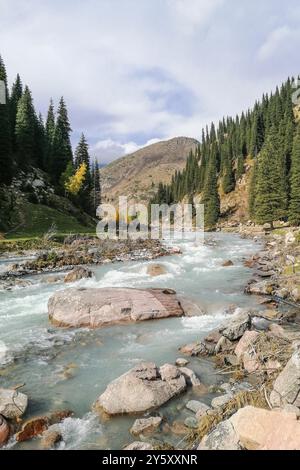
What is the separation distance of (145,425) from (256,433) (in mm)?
2865

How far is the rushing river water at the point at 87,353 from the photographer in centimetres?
855

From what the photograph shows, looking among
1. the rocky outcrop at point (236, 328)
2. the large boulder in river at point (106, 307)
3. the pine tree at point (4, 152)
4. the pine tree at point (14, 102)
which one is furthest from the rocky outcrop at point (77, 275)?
the pine tree at point (14, 102)

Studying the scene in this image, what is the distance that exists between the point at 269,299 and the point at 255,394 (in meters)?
10.6

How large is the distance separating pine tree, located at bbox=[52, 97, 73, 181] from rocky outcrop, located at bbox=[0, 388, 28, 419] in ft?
215

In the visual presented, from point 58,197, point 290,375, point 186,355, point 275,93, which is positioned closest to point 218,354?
point 186,355

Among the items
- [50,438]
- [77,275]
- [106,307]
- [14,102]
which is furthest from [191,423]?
[14,102]

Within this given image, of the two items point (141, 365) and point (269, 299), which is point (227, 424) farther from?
point (269, 299)

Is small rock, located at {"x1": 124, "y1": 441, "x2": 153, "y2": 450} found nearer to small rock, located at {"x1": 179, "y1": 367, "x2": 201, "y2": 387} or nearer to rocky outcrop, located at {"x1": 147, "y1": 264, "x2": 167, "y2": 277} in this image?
small rock, located at {"x1": 179, "y1": 367, "x2": 201, "y2": 387}

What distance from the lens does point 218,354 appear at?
12.1m

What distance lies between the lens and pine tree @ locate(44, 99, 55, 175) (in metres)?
72.7

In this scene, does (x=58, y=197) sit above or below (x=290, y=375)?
above

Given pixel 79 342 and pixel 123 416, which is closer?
pixel 123 416

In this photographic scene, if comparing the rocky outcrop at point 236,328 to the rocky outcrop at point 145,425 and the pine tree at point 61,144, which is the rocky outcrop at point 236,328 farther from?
the pine tree at point 61,144

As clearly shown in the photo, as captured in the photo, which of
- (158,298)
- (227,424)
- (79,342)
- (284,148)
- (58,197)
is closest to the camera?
(227,424)
